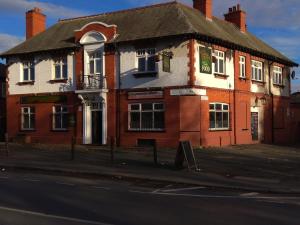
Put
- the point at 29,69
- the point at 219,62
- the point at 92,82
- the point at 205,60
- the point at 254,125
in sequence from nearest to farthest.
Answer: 1. the point at 205,60
2. the point at 219,62
3. the point at 92,82
4. the point at 29,69
5. the point at 254,125

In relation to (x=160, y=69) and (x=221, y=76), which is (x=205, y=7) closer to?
(x=221, y=76)

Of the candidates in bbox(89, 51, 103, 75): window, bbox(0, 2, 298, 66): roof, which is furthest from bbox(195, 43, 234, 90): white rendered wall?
bbox(89, 51, 103, 75): window

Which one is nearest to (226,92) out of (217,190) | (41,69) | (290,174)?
(41,69)

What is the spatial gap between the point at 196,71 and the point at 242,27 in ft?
37.4

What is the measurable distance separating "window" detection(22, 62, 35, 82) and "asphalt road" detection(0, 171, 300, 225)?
20.7m

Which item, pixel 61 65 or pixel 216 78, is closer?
→ pixel 216 78

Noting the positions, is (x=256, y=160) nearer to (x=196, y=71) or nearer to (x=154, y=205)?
(x=196, y=71)

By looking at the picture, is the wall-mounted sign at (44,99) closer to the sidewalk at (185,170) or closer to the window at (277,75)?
the sidewalk at (185,170)

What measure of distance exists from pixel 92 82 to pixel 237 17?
13.2 meters

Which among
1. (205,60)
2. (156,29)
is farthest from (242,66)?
(156,29)

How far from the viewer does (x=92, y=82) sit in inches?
1267

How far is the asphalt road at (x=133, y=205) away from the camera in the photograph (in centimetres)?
906

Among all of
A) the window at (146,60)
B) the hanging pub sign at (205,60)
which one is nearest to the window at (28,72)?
the window at (146,60)

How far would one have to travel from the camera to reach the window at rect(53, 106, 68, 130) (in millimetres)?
33572
